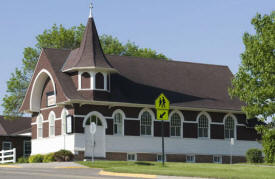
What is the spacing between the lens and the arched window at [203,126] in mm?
50188

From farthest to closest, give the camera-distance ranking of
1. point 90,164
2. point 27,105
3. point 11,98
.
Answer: point 11,98
point 27,105
point 90,164

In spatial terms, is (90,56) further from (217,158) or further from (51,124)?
(217,158)

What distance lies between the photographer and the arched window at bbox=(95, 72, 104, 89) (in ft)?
148

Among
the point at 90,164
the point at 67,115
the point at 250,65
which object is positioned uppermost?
the point at 250,65

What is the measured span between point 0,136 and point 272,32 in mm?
31045

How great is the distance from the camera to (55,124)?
47375mm

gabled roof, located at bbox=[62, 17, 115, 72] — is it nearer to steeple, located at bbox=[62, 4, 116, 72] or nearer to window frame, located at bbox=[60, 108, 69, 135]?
steeple, located at bbox=[62, 4, 116, 72]

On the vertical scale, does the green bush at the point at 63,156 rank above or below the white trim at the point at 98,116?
below

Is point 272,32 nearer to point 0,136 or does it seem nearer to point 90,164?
point 90,164

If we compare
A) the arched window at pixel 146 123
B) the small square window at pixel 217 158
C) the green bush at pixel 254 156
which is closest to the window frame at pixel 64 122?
the arched window at pixel 146 123

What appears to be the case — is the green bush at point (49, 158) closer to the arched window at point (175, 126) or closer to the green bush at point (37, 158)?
the green bush at point (37, 158)

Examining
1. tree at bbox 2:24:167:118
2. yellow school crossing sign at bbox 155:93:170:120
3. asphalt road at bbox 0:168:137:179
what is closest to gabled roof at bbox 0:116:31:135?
tree at bbox 2:24:167:118

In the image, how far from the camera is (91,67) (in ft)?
145

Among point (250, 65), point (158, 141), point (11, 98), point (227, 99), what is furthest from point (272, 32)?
point (11, 98)
